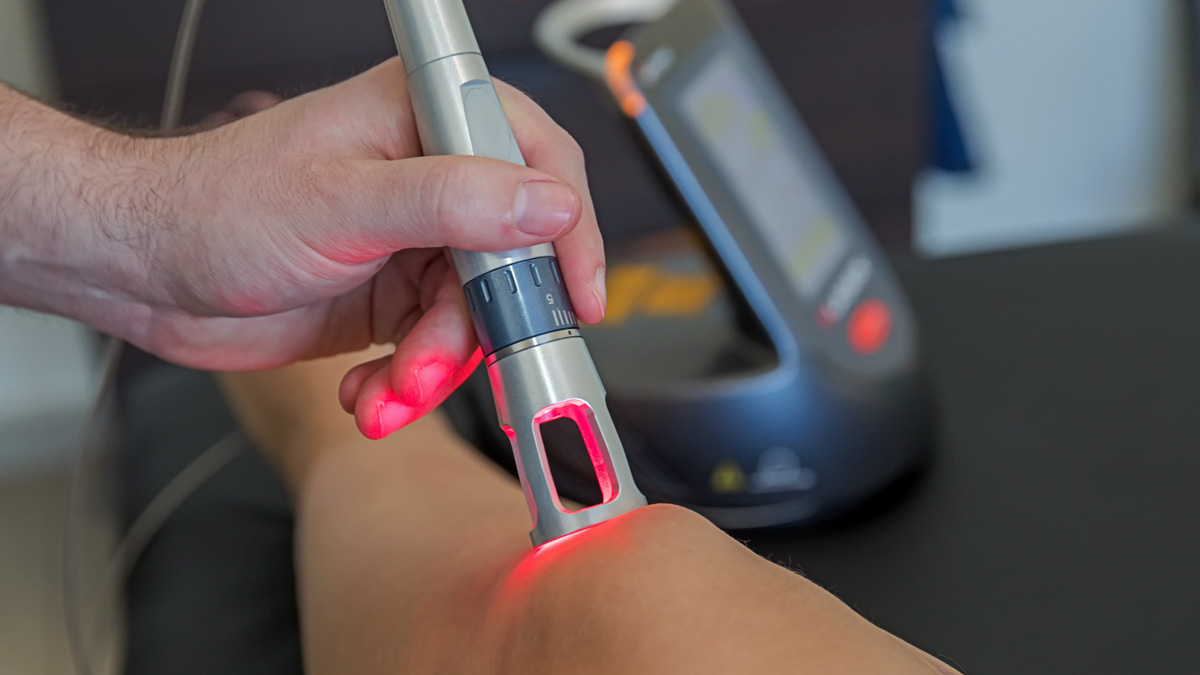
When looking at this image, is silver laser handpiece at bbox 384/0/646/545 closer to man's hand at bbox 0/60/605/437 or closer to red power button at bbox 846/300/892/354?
man's hand at bbox 0/60/605/437

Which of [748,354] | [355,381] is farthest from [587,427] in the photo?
[748,354]

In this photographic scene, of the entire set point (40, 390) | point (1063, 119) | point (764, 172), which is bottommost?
point (1063, 119)

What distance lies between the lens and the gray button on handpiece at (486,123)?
43 cm

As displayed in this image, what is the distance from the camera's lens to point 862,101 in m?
2.19

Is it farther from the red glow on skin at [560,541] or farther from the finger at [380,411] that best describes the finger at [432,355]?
the red glow on skin at [560,541]

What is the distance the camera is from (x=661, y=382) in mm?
687

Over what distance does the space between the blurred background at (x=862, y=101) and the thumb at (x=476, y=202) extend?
2.33 feet

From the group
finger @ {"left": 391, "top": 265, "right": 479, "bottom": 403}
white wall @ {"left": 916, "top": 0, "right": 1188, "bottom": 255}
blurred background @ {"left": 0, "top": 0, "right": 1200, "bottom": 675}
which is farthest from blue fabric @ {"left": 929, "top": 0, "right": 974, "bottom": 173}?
finger @ {"left": 391, "top": 265, "right": 479, "bottom": 403}

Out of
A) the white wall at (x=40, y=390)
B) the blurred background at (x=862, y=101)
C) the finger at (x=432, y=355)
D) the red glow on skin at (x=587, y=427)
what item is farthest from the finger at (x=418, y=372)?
the white wall at (x=40, y=390)

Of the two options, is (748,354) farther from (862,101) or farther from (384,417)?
(862,101)

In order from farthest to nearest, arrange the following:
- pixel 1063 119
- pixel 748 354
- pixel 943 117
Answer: pixel 1063 119, pixel 943 117, pixel 748 354

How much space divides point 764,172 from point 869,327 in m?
0.13

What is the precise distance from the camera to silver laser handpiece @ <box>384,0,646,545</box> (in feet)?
1.37

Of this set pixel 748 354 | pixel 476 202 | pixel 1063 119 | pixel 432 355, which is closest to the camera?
pixel 476 202
